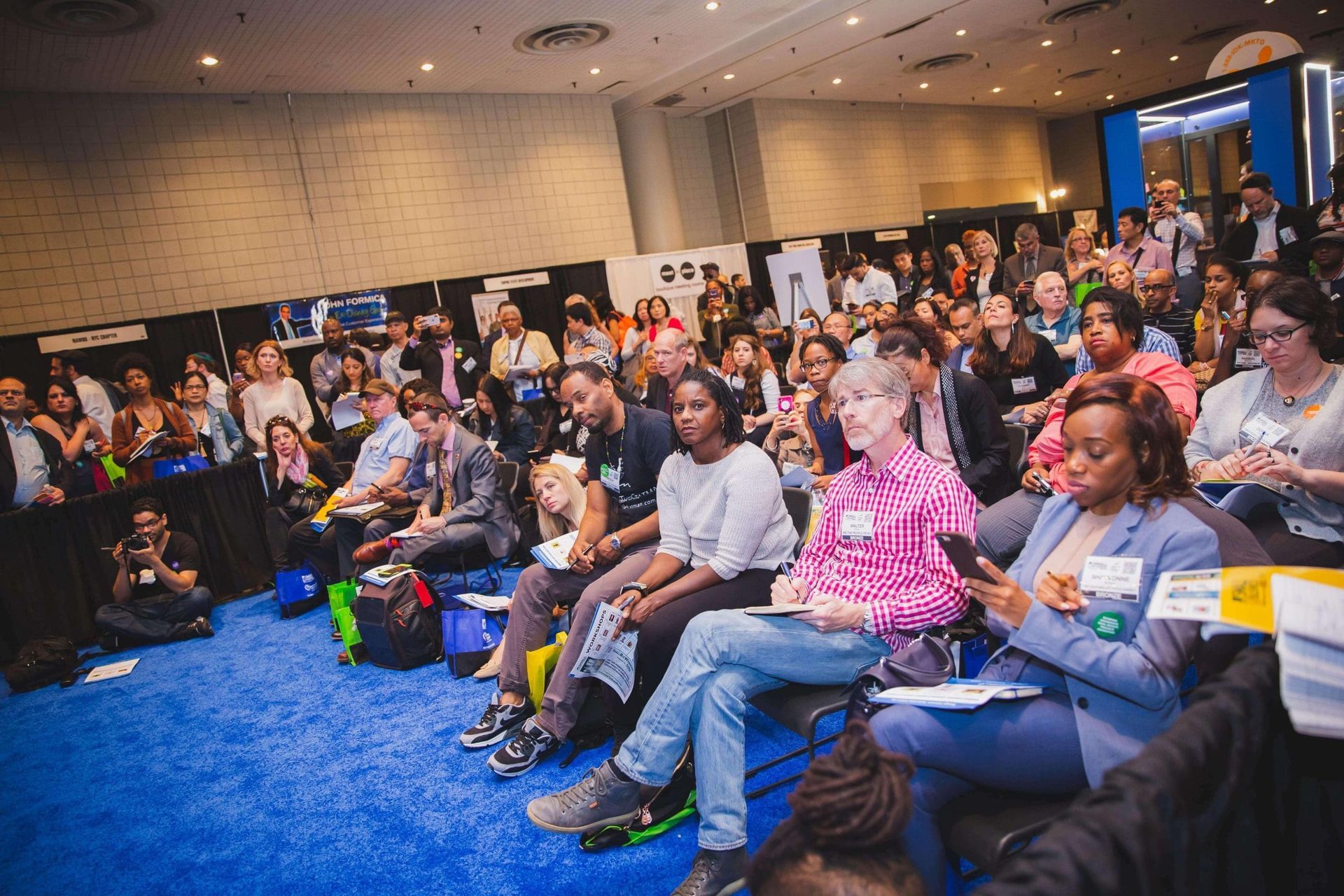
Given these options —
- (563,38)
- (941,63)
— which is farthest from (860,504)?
(941,63)

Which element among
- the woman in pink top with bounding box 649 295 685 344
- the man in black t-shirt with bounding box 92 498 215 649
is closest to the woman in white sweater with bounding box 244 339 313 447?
the man in black t-shirt with bounding box 92 498 215 649

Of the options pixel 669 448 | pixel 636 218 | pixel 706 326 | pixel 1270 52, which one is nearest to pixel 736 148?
pixel 636 218

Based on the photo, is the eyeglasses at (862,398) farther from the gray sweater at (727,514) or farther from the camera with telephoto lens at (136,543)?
the camera with telephoto lens at (136,543)

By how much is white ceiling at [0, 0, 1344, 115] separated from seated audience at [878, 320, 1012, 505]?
264 inches

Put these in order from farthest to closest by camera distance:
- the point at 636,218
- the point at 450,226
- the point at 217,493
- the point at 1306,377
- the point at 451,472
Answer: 1. the point at 636,218
2. the point at 450,226
3. the point at 217,493
4. the point at 451,472
5. the point at 1306,377

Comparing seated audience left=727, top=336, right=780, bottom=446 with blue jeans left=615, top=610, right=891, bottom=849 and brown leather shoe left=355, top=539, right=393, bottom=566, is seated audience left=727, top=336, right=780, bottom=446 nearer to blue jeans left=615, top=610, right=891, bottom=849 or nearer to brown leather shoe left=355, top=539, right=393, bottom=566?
brown leather shoe left=355, top=539, right=393, bottom=566

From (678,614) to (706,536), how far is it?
1.03ft

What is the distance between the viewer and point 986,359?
4.57 m

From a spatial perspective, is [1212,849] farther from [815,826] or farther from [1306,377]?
[1306,377]

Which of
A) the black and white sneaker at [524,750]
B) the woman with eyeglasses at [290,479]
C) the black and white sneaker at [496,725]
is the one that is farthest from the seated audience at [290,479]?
the black and white sneaker at [524,750]

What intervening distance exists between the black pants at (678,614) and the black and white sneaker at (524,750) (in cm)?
57

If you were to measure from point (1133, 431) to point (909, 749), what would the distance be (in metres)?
0.82

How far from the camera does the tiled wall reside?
863 cm

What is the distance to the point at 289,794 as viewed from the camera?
10.8ft
